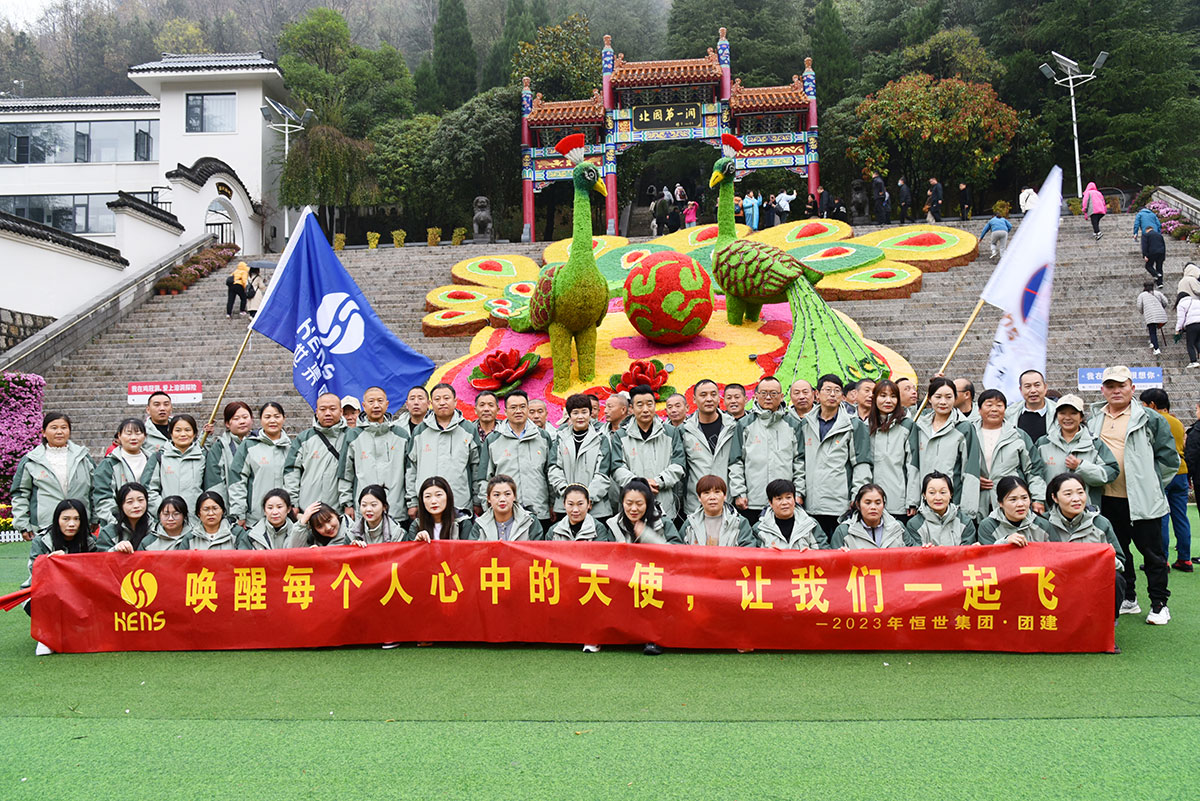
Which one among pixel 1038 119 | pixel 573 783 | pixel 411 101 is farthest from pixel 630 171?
pixel 573 783

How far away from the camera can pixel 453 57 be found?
3078 cm

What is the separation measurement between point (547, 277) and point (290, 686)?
6496 millimetres

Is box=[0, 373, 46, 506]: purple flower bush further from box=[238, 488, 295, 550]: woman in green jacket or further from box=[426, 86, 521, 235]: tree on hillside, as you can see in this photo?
box=[426, 86, 521, 235]: tree on hillside

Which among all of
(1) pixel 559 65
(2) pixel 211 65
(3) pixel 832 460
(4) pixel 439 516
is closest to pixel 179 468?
(4) pixel 439 516

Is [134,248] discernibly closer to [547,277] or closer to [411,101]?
[547,277]

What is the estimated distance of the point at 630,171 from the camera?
25.9m

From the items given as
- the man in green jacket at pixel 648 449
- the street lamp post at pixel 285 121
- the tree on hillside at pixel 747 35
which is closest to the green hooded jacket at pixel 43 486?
the man in green jacket at pixel 648 449

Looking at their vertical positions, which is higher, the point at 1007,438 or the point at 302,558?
the point at 1007,438

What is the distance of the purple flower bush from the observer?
1009 cm

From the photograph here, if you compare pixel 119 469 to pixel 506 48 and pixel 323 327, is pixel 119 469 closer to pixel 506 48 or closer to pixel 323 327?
pixel 323 327

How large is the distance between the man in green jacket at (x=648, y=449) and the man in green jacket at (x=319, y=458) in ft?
5.57

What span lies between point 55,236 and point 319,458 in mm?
11568

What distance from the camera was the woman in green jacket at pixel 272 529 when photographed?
474 centimetres

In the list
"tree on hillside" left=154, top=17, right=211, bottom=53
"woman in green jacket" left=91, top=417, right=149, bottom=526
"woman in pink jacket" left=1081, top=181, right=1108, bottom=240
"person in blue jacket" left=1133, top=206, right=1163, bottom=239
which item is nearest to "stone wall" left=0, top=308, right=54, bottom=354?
"woman in green jacket" left=91, top=417, right=149, bottom=526
